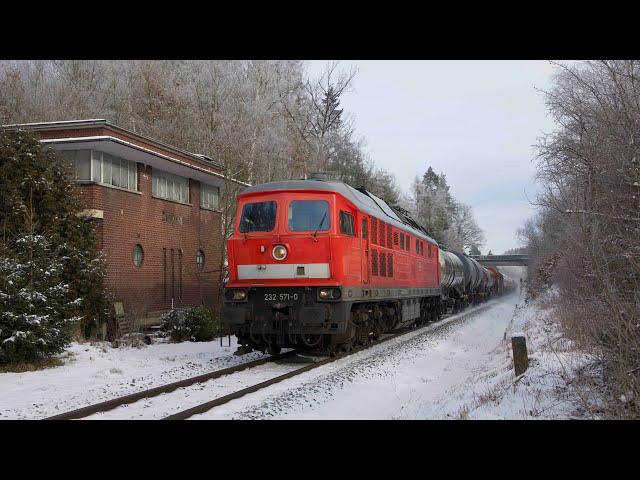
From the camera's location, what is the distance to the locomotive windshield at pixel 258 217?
1156 centimetres

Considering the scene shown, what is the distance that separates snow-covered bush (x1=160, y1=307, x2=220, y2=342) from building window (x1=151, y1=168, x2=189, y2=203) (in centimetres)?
506

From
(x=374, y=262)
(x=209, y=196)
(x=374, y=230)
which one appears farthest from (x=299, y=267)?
(x=209, y=196)

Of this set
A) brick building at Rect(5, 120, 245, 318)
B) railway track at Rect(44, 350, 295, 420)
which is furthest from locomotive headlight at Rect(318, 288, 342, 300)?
brick building at Rect(5, 120, 245, 318)

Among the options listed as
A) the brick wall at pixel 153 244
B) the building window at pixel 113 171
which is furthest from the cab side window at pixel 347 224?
the building window at pixel 113 171

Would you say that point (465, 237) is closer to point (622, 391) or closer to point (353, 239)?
point (353, 239)

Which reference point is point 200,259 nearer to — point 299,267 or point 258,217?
point 258,217

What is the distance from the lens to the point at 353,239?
11.7 m

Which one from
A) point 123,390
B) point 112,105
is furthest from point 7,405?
point 112,105

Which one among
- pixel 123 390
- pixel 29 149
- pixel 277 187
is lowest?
pixel 123 390

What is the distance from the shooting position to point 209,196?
2352cm

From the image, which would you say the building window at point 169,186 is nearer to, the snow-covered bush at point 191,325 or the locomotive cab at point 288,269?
the snow-covered bush at point 191,325

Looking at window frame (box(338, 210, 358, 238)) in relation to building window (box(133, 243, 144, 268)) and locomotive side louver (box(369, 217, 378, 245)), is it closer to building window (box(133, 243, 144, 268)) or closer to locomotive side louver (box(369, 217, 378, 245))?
locomotive side louver (box(369, 217, 378, 245))

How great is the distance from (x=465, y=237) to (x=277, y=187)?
262 ft

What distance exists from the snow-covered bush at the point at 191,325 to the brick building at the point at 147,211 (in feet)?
4.57
